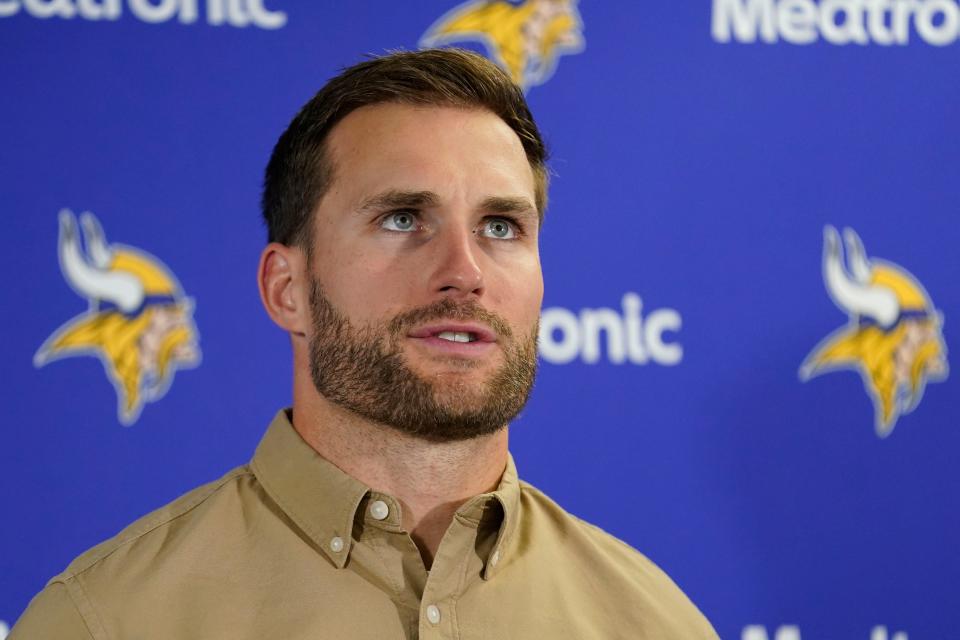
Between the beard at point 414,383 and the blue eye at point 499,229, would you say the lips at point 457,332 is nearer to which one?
the beard at point 414,383

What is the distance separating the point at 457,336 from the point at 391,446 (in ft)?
0.49

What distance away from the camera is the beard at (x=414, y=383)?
1380 millimetres

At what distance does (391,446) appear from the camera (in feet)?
4.65

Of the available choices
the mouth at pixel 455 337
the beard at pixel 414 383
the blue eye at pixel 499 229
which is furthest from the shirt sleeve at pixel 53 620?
the blue eye at pixel 499 229

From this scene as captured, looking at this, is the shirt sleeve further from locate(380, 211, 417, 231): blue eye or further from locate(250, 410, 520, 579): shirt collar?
locate(380, 211, 417, 231): blue eye

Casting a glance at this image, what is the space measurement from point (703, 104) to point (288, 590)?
1288 millimetres

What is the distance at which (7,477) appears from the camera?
6.78ft

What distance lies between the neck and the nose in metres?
0.18

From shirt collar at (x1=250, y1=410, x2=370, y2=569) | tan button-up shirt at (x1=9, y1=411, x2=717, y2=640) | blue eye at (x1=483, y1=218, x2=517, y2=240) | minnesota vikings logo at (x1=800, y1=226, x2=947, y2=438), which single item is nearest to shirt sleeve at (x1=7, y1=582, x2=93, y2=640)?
tan button-up shirt at (x1=9, y1=411, x2=717, y2=640)

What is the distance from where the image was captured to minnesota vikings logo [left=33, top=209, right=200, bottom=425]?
2098 millimetres

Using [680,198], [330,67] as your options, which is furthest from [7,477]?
[680,198]

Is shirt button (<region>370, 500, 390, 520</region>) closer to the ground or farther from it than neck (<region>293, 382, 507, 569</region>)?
closer to the ground

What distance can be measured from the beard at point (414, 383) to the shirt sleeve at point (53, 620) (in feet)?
1.20

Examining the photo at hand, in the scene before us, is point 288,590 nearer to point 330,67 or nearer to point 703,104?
point 330,67
